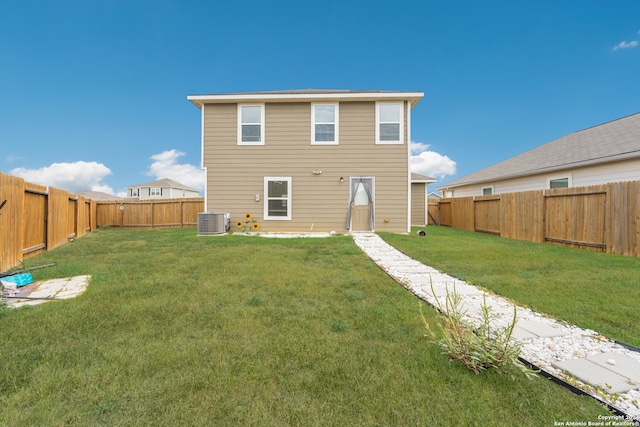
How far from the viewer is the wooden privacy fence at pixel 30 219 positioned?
4898mm

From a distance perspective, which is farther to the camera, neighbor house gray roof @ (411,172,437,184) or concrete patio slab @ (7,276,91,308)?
neighbor house gray roof @ (411,172,437,184)

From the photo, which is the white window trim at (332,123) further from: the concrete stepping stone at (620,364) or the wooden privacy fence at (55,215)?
the concrete stepping stone at (620,364)

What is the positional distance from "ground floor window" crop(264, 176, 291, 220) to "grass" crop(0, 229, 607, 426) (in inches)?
249

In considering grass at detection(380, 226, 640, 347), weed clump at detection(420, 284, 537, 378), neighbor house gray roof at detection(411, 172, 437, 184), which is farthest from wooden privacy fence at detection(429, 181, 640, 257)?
weed clump at detection(420, 284, 537, 378)

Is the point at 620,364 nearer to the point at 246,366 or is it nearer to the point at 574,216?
the point at 246,366

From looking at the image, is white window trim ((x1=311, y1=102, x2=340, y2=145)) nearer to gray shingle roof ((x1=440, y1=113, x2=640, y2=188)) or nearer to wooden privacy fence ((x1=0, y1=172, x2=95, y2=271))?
wooden privacy fence ((x1=0, y1=172, x2=95, y2=271))

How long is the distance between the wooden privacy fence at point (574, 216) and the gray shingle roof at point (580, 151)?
2885 millimetres

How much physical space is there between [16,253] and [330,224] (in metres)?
7.95

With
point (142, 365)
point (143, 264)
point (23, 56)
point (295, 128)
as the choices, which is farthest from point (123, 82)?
point (142, 365)

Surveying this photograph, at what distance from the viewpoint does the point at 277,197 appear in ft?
32.7

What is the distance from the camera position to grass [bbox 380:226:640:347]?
2.88 metres

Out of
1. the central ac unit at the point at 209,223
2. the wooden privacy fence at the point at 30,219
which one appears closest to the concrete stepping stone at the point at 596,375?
the wooden privacy fence at the point at 30,219

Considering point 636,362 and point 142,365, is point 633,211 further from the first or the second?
point 142,365

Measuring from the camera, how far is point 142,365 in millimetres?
1903
